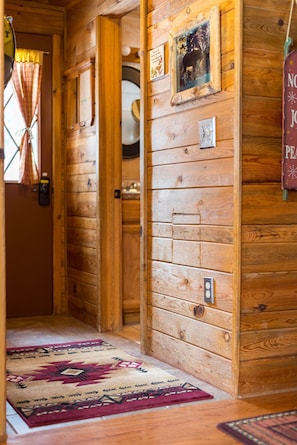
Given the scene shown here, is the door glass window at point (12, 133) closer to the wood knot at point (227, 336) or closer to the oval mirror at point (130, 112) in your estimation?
the oval mirror at point (130, 112)

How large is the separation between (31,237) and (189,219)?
2.02 meters

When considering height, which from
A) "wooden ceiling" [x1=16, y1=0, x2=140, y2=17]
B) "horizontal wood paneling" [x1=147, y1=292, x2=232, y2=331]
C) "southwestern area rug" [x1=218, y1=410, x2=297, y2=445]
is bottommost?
"southwestern area rug" [x1=218, y1=410, x2=297, y2=445]

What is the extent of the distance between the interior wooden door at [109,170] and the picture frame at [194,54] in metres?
1.08

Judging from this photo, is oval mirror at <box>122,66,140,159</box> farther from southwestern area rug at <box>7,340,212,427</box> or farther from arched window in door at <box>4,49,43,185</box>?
southwestern area rug at <box>7,340,212,427</box>

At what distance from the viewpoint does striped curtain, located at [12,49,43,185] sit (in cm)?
461

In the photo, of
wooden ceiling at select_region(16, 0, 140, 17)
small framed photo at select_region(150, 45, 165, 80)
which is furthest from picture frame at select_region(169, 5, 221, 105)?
wooden ceiling at select_region(16, 0, 140, 17)

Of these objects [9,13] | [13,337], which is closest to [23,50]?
[9,13]

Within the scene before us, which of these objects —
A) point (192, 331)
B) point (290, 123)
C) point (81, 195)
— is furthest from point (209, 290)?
point (81, 195)

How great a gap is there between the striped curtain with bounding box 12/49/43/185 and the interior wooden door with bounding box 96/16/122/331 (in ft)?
2.27

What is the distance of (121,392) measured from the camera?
2805 millimetres

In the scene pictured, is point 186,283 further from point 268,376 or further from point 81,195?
point 81,195

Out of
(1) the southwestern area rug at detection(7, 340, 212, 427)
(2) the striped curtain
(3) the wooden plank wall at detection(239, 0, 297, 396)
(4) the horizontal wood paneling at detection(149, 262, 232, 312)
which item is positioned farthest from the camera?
(2) the striped curtain

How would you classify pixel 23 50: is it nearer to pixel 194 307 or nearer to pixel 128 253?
pixel 128 253

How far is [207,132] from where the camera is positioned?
2.93 meters
